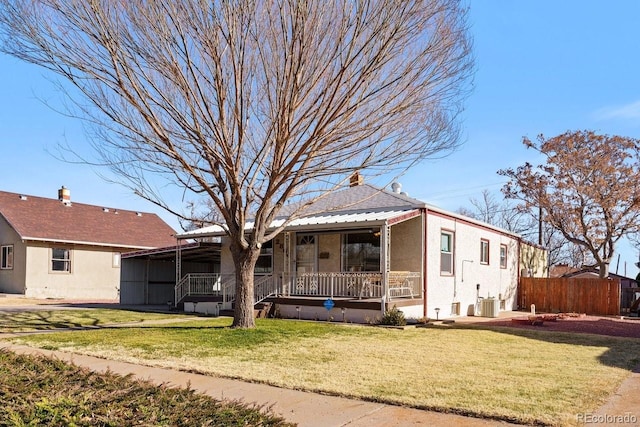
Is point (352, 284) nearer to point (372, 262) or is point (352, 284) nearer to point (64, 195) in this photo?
point (372, 262)

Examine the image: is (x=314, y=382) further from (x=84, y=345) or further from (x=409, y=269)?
(x=409, y=269)

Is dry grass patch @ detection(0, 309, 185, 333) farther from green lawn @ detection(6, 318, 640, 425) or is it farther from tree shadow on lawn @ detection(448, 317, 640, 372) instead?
tree shadow on lawn @ detection(448, 317, 640, 372)

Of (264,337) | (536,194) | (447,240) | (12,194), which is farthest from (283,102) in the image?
(12,194)

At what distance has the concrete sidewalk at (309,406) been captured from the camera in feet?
19.2

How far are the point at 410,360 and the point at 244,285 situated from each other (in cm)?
549

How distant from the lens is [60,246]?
96.0ft

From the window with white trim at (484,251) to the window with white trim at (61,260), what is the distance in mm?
20654

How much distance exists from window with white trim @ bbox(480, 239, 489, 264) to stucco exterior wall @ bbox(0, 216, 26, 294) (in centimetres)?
2139

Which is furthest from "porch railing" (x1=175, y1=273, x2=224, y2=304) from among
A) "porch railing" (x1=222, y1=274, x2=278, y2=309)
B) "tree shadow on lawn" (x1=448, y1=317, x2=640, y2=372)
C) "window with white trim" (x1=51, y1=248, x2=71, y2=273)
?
"window with white trim" (x1=51, y1=248, x2=71, y2=273)

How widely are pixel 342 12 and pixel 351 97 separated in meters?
1.83

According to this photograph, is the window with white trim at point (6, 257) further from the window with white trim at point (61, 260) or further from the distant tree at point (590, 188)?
the distant tree at point (590, 188)

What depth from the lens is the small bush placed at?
15172mm

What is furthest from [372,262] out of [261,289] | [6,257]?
[6,257]

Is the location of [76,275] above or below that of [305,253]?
below
